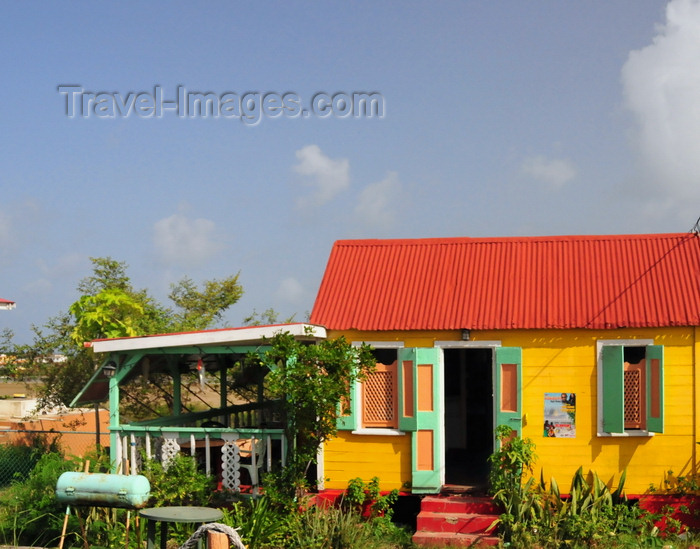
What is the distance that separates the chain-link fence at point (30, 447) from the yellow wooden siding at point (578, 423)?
18.2ft

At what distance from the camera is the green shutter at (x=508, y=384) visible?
11.4 m

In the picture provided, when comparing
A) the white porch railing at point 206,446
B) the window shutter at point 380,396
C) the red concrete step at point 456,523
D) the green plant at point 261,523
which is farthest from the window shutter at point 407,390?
the green plant at point 261,523

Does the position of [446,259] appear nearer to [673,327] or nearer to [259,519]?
[673,327]

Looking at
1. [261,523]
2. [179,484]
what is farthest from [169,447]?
[261,523]

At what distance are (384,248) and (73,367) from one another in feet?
28.5

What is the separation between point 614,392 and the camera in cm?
1121

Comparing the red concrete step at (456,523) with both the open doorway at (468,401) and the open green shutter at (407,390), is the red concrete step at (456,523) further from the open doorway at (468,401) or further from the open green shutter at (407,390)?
the open doorway at (468,401)

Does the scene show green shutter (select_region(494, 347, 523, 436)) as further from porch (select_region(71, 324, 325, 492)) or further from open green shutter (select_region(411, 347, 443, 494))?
porch (select_region(71, 324, 325, 492))

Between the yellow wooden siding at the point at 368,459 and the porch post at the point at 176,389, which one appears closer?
the yellow wooden siding at the point at 368,459

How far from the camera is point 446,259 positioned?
12992mm

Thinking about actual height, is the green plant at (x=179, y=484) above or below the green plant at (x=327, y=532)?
above

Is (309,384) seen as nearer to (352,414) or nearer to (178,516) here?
(352,414)

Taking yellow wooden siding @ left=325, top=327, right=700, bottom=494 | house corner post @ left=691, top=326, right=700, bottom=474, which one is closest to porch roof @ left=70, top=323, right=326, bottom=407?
yellow wooden siding @ left=325, top=327, right=700, bottom=494

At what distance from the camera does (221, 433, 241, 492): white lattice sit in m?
11.7
